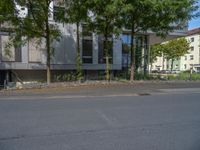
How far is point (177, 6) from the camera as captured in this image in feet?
54.9

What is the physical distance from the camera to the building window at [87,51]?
25.3m

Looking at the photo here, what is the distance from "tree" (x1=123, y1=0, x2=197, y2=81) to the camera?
51.9ft

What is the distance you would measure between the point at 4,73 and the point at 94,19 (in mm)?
9450

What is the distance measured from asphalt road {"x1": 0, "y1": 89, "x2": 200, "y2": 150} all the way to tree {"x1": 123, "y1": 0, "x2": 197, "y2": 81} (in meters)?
7.37

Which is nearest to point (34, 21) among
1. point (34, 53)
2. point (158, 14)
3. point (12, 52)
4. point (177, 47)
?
point (12, 52)

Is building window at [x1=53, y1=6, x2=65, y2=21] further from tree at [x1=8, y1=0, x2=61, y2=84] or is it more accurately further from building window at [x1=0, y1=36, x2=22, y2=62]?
building window at [x1=0, y1=36, x2=22, y2=62]

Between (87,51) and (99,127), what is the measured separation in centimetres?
1882

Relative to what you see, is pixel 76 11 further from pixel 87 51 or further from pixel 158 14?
pixel 87 51

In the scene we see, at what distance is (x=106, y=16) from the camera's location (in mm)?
17266

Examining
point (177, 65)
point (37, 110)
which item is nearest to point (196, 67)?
point (177, 65)

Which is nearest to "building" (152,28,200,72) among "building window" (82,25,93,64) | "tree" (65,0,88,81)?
"building window" (82,25,93,64)

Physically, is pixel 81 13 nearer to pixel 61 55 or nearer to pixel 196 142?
pixel 61 55

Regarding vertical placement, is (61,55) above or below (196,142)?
above

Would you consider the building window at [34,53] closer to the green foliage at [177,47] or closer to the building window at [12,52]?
the building window at [12,52]
